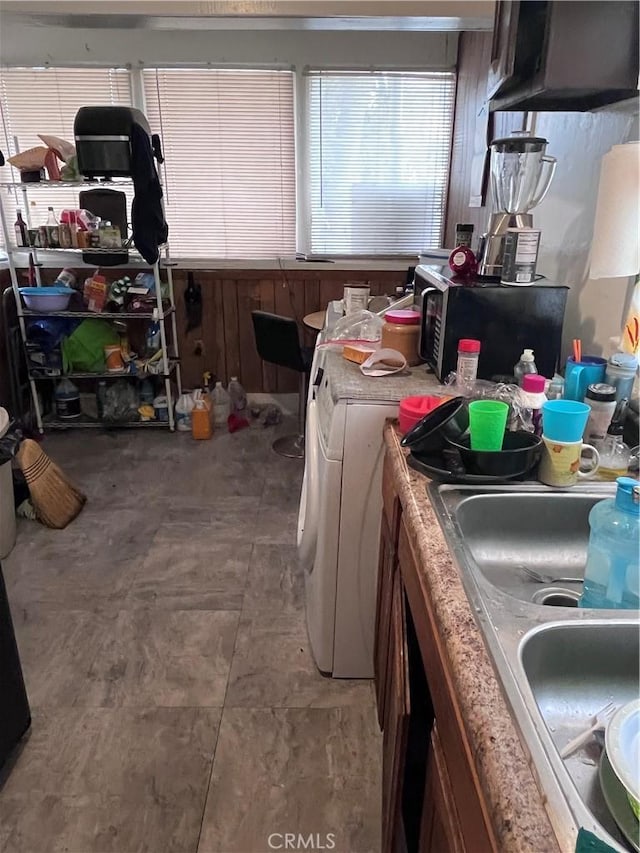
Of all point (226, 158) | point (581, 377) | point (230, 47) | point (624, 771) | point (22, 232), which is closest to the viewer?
point (624, 771)

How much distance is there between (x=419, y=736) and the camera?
1.04 metres

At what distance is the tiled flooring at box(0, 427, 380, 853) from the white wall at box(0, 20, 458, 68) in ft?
8.95

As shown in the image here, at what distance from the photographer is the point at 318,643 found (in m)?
1.86

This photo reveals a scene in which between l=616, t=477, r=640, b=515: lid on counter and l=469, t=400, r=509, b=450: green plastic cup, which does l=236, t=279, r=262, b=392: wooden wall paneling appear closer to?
l=469, t=400, r=509, b=450: green plastic cup

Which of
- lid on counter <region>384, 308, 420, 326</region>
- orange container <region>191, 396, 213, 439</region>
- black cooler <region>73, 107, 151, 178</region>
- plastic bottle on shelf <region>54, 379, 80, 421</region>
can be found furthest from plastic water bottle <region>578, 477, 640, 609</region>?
plastic bottle on shelf <region>54, 379, 80, 421</region>

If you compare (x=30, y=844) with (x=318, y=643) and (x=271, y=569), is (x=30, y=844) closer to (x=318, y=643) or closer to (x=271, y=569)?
(x=318, y=643)

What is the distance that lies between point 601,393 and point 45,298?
320cm

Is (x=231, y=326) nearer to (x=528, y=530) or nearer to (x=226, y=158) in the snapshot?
(x=226, y=158)

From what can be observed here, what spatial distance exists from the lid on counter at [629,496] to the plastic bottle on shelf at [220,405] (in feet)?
10.6

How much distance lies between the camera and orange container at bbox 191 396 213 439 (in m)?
3.66

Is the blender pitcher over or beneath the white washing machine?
over

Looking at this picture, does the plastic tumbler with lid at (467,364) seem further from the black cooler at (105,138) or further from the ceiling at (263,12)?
the black cooler at (105,138)

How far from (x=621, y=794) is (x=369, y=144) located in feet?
12.6
